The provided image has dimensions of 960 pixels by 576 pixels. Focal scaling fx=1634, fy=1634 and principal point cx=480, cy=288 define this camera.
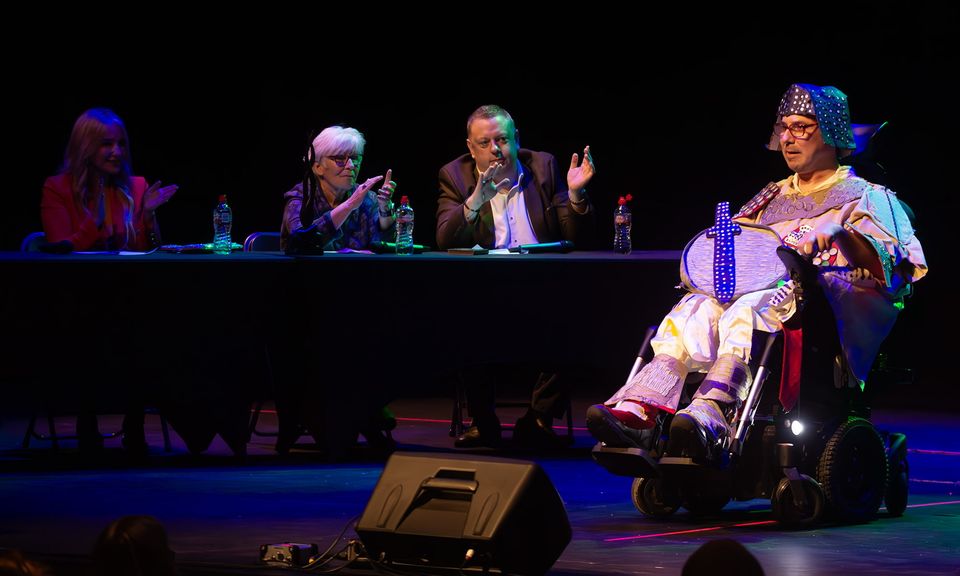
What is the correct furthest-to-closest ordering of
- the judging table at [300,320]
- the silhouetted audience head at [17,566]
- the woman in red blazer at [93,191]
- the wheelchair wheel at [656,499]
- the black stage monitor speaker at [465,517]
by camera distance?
the woman in red blazer at [93,191], the judging table at [300,320], the wheelchair wheel at [656,499], the black stage monitor speaker at [465,517], the silhouetted audience head at [17,566]

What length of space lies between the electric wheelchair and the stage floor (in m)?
0.09

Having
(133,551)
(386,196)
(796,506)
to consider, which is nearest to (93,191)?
(386,196)

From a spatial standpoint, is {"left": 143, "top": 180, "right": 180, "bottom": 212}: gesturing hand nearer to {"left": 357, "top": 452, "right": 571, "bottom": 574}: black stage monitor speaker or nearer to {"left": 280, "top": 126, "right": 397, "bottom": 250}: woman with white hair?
{"left": 280, "top": 126, "right": 397, "bottom": 250}: woman with white hair

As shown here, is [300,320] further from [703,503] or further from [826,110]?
[826,110]

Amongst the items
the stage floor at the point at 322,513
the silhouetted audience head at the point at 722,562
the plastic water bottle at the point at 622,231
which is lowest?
the stage floor at the point at 322,513

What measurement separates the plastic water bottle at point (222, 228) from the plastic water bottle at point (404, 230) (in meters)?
0.75

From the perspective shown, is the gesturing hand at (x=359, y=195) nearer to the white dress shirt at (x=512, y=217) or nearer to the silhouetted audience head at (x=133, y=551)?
the white dress shirt at (x=512, y=217)

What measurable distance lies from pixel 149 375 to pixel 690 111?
404 centimetres

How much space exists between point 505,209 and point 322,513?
2381mm

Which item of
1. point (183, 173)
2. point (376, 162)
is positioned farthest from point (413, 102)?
point (183, 173)

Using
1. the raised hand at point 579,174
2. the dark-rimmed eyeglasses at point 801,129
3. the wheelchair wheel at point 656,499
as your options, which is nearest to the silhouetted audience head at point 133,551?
the wheelchair wheel at point 656,499

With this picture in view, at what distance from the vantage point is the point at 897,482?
5.53 metres

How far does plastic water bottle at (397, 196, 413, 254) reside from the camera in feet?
23.7

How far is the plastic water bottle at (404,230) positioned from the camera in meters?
7.23
